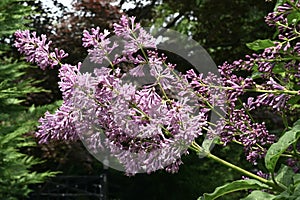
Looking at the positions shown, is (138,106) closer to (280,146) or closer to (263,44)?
(280,146)

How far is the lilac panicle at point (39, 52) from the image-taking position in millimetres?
1364

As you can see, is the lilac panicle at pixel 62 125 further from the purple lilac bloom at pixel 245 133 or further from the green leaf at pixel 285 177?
the green leaf at pixel 285 177

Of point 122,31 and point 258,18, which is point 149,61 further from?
point 258,18

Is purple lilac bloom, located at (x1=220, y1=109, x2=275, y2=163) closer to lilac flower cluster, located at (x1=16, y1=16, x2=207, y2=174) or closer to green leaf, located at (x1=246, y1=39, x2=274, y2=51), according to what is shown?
lilac flower cluster, located at (x1=16, y1=16, x2=207, y2=174)

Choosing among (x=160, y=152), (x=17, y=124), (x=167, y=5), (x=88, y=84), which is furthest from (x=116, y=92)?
(x=167, y=5)

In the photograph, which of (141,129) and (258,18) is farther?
(258,18)

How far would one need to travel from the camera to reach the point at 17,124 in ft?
19.2

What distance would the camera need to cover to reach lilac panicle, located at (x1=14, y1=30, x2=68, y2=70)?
1364 millimetres

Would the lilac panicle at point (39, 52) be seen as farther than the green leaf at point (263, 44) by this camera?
No

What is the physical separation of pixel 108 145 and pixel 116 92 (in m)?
0.14

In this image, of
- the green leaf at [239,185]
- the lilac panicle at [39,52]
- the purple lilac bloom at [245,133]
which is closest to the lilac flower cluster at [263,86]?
the purple lilac bloom at [245,133]

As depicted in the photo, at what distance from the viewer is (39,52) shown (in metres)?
1.37

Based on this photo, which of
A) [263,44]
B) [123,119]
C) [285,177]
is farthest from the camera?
[263,44]

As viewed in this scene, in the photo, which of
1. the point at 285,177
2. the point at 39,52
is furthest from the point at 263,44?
the point at 39,52
